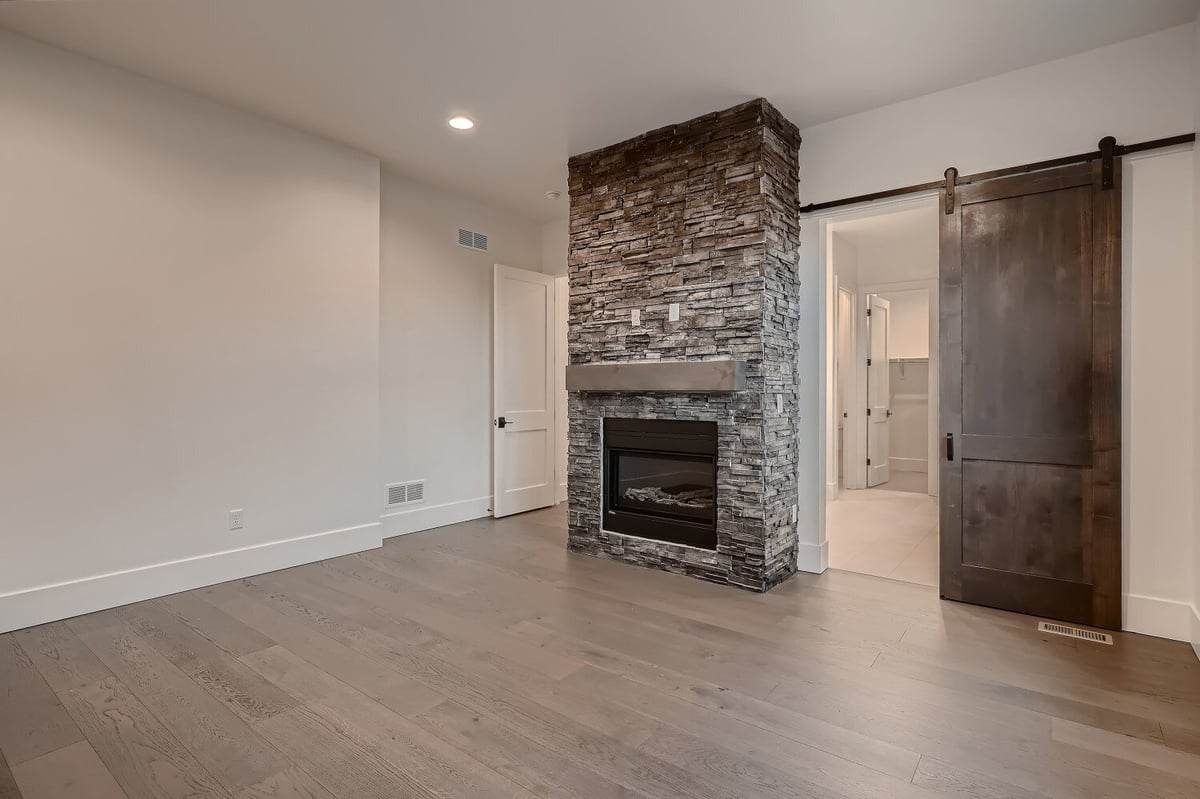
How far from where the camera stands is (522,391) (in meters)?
5.82

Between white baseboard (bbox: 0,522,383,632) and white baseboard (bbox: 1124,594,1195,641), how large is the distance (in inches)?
181

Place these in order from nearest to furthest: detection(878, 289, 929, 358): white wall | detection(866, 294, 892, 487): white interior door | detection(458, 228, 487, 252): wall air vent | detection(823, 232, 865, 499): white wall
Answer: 1. detection(458, 228, 487, 252): wall air vent
2. detection(823, 232, 865, 499): white wall
3. detection(866, 294, 892, 487): white interior door
4. detection(878, 289, 929, 358): white wall

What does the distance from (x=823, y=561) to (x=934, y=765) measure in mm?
2153

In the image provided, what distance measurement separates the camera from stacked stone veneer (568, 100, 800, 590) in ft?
11.8

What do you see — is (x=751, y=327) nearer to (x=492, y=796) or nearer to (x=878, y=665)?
(x=878, y=665)

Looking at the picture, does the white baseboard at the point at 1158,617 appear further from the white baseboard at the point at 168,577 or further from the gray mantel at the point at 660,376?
the white baseboard at the point at 168,577

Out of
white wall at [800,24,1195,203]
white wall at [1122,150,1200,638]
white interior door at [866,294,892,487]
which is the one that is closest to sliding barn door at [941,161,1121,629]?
white wall at [1122,150,1200,638]

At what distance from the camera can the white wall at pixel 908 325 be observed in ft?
27.6

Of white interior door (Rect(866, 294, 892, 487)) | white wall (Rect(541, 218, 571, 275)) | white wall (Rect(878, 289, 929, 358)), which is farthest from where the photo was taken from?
white wall (Rect(878, 289, 929, 358))

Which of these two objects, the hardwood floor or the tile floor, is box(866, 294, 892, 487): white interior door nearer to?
Answer: the tile floor

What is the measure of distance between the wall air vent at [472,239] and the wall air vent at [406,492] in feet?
7.10

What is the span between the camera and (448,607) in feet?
10.8

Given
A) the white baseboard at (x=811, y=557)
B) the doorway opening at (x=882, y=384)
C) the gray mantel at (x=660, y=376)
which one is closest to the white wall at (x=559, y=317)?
the gray mantel at (x=660, y=376)

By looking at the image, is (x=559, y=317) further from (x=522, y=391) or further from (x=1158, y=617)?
(x=1158, y=617)
